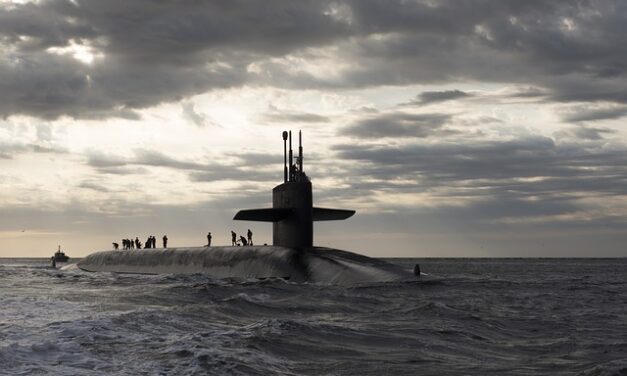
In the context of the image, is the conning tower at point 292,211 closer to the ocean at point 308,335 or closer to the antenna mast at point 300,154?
the antenna mast at point 300,154

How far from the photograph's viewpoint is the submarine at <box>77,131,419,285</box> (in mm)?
24188

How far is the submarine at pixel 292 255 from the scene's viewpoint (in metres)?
24.2

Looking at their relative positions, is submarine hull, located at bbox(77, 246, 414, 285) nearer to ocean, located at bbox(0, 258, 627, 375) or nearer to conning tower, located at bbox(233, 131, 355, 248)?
conning tower, located at bbox(233, 131, 355, 248)

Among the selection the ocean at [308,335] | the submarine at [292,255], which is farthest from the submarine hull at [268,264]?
the ocean at [308,335]

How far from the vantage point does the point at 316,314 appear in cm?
1510

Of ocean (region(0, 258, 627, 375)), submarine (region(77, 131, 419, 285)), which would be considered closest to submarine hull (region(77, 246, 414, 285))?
submarine (region(77, 131, 419, 285))

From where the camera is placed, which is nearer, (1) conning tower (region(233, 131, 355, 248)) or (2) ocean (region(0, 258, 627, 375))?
(2) ocean (region(0, 258, 627, 375))

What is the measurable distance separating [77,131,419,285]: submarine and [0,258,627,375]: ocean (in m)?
4.72

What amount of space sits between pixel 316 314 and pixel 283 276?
1055 centimetres

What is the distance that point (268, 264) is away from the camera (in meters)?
27.2

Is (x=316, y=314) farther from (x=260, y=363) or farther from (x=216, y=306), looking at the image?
(x=260, y=363)

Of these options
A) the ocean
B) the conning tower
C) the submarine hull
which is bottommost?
the ocean

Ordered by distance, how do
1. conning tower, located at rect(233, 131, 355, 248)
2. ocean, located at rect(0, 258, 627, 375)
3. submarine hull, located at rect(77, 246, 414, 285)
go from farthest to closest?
conning tower, located at rect(233, 131, 355, 248) → submarine hull, located at rect(77, 246, 414, 285) → ocean, located at rect(0, 258, 627, 375)

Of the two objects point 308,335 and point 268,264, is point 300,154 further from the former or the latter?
point 308,335
